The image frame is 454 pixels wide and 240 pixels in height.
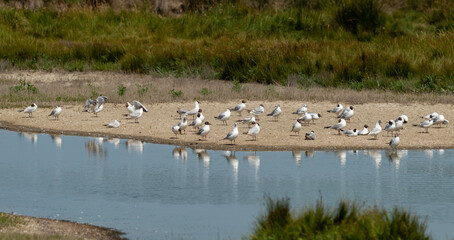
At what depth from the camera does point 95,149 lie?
20547mm

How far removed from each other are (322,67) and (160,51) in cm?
652

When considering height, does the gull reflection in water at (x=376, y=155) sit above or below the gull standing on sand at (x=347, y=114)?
below

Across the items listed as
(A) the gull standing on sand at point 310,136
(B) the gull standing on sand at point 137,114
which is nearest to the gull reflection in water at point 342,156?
(A) the gull standing on sand at point 310,136

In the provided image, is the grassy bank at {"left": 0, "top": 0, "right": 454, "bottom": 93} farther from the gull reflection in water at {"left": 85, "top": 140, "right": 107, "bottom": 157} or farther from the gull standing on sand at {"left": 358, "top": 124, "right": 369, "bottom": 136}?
the gull reflection in water at {"left": 85, "top": 140, "right": 107, "bottom": 157}

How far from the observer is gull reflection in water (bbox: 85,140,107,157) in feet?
65.5

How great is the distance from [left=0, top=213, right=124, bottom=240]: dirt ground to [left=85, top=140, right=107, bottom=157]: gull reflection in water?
6.51 m

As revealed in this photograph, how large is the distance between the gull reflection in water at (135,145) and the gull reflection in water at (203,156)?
1.28 m

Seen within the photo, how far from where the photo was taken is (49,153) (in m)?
20.0

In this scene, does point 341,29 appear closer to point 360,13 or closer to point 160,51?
point 360,13

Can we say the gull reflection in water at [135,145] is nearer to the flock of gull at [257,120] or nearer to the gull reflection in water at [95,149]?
the gull reflection in water at [95,149]

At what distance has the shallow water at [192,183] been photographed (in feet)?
45.6

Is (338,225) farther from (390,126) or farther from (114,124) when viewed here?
(114,124)

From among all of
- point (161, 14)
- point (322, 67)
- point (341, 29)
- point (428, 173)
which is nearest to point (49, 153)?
point (428, 173)

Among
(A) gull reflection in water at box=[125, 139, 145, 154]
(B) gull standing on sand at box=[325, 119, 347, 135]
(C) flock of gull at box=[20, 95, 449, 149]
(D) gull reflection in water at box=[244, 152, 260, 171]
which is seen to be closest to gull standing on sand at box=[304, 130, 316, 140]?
→ (C) flock of gull at box=[20, 95, 449, 149]
